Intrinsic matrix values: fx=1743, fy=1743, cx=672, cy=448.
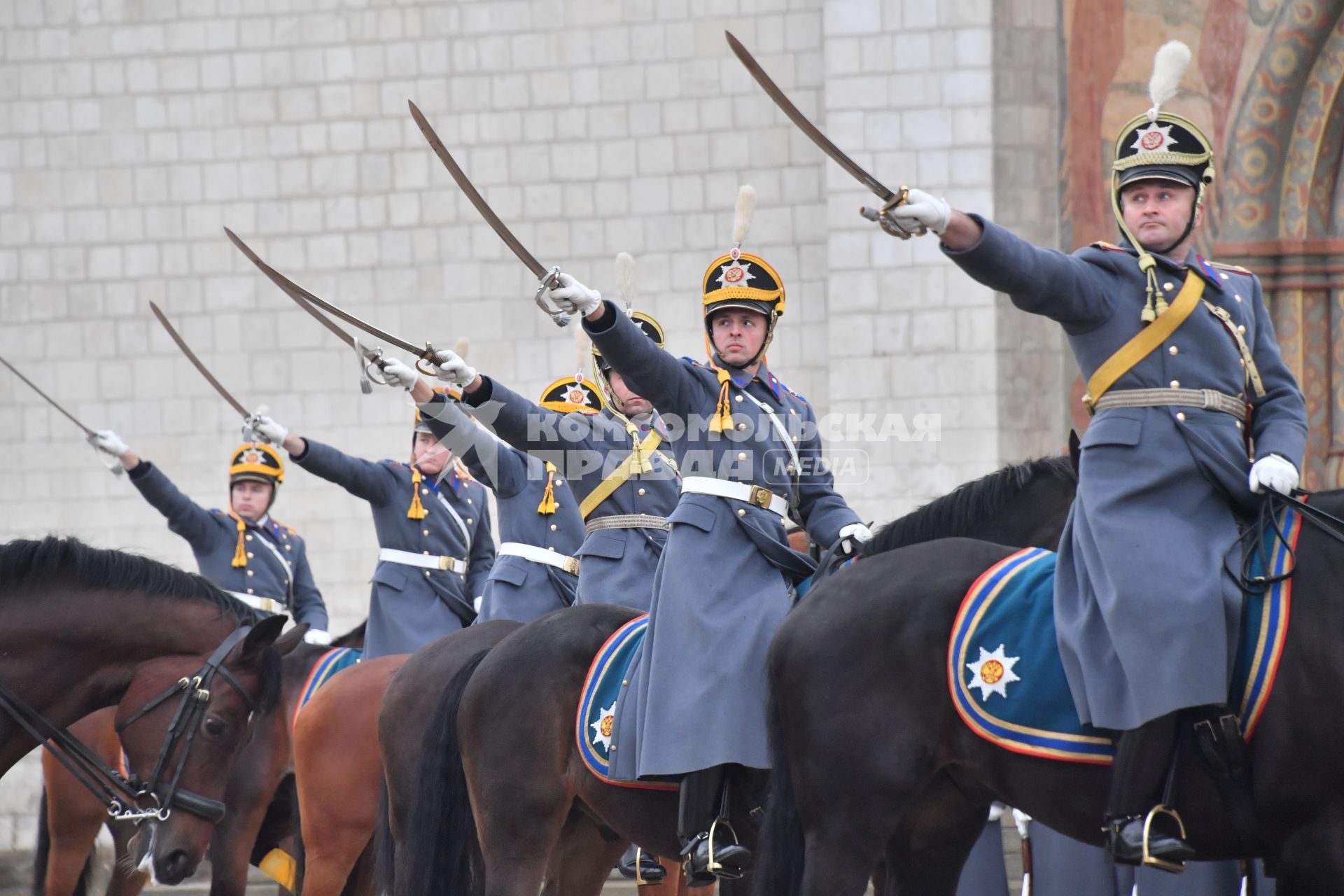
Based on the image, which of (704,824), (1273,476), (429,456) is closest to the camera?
(1273,476)

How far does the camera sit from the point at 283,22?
11.1 meters

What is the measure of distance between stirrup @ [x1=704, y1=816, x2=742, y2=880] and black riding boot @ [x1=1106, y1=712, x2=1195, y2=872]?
1.08 meters

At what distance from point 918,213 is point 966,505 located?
145 centimetres

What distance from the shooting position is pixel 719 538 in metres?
4.58

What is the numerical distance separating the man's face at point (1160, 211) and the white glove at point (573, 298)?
1254mm

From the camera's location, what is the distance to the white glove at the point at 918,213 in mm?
3385

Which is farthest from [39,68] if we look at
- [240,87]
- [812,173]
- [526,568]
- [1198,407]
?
[1198,407]

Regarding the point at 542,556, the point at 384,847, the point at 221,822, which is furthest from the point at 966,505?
the point at 221,822

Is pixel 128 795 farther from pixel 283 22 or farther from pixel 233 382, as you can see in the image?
pixel 283 22

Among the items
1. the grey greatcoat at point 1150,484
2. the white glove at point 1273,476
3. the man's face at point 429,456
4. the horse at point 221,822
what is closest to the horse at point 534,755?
the grey greatcoat at point 1150,484

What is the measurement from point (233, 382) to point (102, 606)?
20.1 ft

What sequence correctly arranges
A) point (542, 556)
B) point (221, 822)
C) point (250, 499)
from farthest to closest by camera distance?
point (250, 499), point (221, 822), point (542, 556)

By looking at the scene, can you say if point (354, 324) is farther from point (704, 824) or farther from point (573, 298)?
point (704, 824)

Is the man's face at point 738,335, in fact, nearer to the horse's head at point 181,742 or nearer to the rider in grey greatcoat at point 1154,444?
the rider in grey greatcoat at point 1154,444
